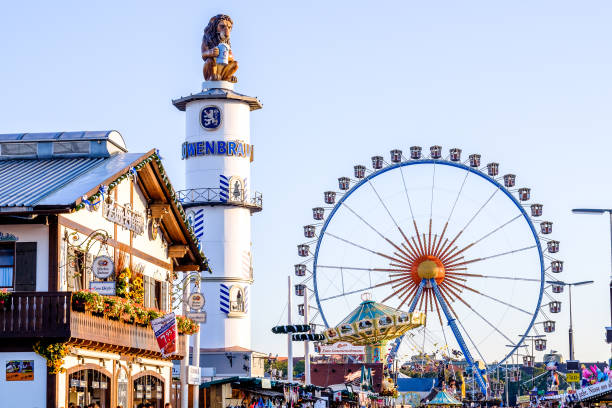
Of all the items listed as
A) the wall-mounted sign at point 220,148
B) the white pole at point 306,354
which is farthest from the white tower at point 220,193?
the white pole at point 306,354

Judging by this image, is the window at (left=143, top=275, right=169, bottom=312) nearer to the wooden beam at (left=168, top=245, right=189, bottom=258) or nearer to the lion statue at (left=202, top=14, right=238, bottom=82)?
the wooden beam at (left=168, top=245, right=189, bottom=258)

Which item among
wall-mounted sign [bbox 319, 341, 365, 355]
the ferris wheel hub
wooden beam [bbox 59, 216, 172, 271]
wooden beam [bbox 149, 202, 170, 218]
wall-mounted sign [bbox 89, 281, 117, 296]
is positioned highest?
wooden beam [bbox 149, 202, 170, 218]

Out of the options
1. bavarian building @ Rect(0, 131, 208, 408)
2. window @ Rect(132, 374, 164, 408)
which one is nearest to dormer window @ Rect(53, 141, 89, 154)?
bavarian building @ Rect(0, 131, 208, 408)

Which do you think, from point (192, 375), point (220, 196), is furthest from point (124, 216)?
point (220, 196)

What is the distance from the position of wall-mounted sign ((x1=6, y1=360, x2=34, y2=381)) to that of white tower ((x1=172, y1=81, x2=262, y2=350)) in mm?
46626

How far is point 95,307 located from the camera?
3070 cm

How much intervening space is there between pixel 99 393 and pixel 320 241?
4961cm

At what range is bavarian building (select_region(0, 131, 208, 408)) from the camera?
1176 inches

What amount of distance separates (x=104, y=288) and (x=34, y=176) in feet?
16.6

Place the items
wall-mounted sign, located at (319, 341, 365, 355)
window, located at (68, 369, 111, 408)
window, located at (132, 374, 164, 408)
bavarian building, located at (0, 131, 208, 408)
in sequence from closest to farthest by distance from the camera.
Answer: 1. bavarian building, located at (0, 131, 208, 408)
2. window, located at (68, 369, 111, 408)
3. window, located at (132, 374, 164, 408)
4. wall-mounted sign, located at (319, 341, 365, 355)

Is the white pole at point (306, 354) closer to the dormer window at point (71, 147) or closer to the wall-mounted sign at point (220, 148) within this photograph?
the wall-mounted sign at point (220, 148)

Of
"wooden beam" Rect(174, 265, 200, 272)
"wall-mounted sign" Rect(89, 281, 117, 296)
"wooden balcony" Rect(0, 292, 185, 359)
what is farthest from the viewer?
"wooden beam" Rect(174, 265, 200, 272)

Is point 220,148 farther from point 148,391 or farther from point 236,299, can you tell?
point 148,391

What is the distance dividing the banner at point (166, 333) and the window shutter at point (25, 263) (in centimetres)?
515
